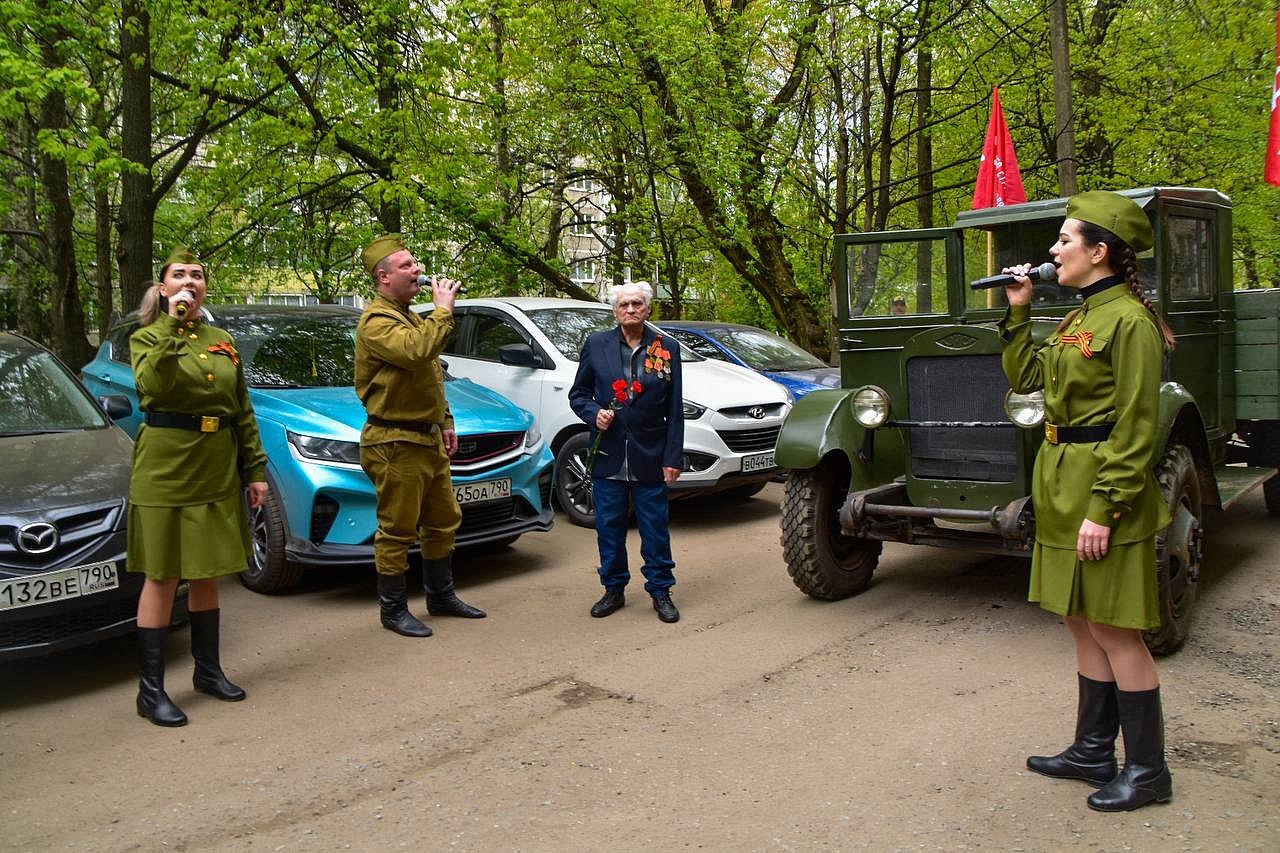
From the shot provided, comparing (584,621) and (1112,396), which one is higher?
(1112,396)

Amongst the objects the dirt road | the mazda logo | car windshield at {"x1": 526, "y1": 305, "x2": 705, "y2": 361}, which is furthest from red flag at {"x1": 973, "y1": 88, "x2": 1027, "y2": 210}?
the mazda logo

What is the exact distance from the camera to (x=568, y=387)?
857cm

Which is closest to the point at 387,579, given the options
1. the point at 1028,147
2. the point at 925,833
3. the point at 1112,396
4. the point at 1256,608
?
the point at 925,833

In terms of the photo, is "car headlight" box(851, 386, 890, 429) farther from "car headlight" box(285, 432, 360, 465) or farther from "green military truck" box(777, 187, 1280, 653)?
"car headlight" box(285, 432, 360, 465)

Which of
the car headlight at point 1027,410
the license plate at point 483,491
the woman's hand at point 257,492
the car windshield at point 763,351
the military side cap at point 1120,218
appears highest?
the military side cap at point 1120,218

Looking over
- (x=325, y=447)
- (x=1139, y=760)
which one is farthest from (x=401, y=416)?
(x=1139, y=760)

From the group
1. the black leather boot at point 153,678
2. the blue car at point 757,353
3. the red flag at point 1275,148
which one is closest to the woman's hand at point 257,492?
the black leather boot at point 153,678

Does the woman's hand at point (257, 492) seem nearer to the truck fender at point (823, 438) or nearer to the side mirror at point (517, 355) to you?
the truck fender at point (823, 438)

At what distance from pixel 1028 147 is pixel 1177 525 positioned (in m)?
16.0

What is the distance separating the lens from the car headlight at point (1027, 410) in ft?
16.7

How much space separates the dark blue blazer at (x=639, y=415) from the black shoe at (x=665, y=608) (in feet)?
2.15

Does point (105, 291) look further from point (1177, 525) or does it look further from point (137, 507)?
point (1177, 525)

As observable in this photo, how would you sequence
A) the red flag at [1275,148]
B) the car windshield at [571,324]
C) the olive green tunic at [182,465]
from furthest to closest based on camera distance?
the red flag at [1275,148] → the car windshield at [571,324] → the olive green tunic at [182,465]

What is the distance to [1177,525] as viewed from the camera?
5.05 metres
